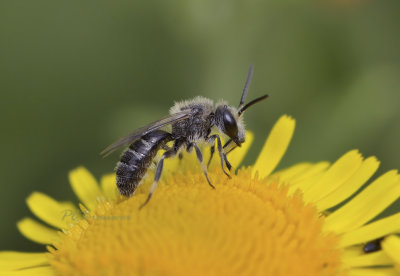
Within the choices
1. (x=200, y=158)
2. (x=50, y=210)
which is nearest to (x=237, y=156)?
(x=200, y=158)

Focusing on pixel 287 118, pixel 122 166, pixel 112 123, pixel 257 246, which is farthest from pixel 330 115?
pixel 257 246

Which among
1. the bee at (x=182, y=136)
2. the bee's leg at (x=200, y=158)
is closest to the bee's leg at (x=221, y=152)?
the bee at (x=182, y=136)

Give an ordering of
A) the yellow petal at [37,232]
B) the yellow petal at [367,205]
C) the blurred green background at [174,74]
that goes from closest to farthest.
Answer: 1. the yellow petal at [367,205]
2. the yellow petal at [37,232]
3. the blurred green background at [174,74]

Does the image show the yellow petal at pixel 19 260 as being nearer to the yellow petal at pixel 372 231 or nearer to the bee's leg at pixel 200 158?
the bee's leg at pixel 200 158

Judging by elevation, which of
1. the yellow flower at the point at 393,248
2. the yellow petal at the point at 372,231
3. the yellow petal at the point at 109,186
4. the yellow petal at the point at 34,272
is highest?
the yellow petal at the point at 109,186

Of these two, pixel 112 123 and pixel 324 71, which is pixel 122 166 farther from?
pixel 324 71

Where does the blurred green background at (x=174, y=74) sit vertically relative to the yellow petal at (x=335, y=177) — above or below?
above

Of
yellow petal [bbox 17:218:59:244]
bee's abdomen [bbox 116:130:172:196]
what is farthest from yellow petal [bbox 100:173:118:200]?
bee's abdomen [bbox 116:130:172:196]

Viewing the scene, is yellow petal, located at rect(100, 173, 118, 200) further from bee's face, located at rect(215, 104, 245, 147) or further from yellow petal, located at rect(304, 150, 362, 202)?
yellow petal, located at rect(304, 150, 362, 202)

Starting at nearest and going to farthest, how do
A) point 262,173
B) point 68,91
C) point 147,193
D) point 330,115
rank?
point 147,193 < point 262,173 < point 330,115 < point 68,91
